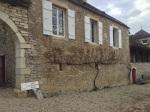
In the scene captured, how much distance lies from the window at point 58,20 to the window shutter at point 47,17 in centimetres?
63

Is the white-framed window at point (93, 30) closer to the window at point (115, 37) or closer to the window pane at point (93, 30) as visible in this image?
the window pane at point (93, 30)

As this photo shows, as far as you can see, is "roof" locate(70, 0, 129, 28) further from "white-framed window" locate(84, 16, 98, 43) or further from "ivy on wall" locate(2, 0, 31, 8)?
"ivy on wall" locate(2, 0, 31, 8)

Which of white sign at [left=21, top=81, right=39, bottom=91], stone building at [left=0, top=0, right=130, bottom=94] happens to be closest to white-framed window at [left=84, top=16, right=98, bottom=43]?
stone building at [left=0, top=0, right=130, bottom=94]

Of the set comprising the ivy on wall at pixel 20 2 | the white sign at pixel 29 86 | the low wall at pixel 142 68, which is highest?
the ivy on wall at pixel 20 2

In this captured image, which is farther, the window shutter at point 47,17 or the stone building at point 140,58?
the stone building at point 140,58

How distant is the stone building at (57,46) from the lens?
11680 millimetres

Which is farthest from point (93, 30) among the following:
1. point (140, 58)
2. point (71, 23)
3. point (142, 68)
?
point (140, 58)

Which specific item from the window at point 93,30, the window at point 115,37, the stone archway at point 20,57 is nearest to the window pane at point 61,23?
the stone archway at point 20,57

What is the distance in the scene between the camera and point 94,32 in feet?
57.2

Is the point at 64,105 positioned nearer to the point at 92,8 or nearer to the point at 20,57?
the point at 20,57

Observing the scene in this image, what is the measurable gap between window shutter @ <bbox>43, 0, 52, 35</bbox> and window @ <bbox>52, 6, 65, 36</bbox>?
63cm

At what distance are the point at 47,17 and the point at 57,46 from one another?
4.56ft


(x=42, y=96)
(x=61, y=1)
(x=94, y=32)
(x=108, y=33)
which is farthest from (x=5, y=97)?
(x=108, y=33)

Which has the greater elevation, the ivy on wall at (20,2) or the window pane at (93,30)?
the ivy on wall at (20,2)
